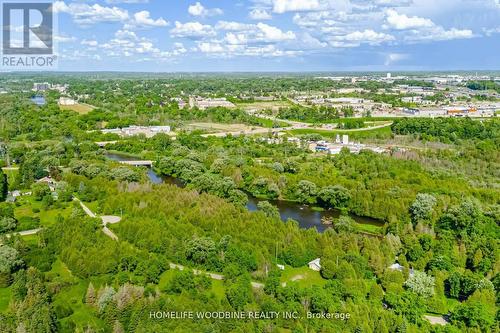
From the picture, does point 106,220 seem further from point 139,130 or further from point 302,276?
point 139,130

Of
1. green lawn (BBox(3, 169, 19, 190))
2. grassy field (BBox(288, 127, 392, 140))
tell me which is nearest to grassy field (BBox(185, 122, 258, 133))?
grassy field (BBox(288, 127, 392, 140))

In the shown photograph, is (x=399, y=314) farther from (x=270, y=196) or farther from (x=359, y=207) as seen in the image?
(x=270, y=196)

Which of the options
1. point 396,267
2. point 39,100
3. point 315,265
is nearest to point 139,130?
point 315,265

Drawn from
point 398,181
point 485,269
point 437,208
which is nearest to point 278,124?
point 398,181

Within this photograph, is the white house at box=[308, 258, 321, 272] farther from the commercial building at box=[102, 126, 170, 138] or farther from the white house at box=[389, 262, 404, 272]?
the commercial building at box=[102, 126, 170, 138]

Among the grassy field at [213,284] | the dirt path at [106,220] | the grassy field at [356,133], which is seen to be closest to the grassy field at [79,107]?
the grassy field at [356,133]
